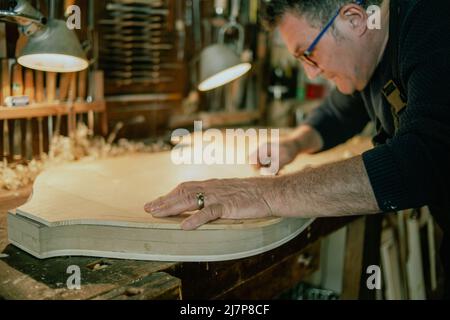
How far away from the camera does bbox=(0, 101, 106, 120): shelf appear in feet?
6.46

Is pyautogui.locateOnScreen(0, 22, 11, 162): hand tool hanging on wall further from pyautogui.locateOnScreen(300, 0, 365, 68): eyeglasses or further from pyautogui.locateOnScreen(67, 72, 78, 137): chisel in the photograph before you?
pyautogui.locateOnScreen(300, 0, 365, 68): eyeglasses

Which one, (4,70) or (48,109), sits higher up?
(4,70)

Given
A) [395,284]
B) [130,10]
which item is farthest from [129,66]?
[395,284]

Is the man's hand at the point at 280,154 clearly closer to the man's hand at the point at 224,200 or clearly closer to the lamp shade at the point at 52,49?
the man's hand at the point at 224,200

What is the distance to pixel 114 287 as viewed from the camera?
1146mm

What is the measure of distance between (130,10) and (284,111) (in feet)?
6.17

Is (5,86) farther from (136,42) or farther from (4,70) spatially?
(136,42)

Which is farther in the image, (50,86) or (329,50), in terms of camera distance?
(50,86)

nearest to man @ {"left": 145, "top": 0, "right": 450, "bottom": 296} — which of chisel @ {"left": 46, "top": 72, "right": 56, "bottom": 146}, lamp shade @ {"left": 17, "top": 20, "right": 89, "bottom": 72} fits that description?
lamp shade @ {"left": 17, "top": 20, "right": 89, "bottom": 72}

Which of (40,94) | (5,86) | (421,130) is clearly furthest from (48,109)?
(421,130)

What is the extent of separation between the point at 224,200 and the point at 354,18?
840mm

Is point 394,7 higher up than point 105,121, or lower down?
higher up

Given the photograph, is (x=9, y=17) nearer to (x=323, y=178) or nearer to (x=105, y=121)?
(x=105, y=121)

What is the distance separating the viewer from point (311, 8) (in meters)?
1.68
